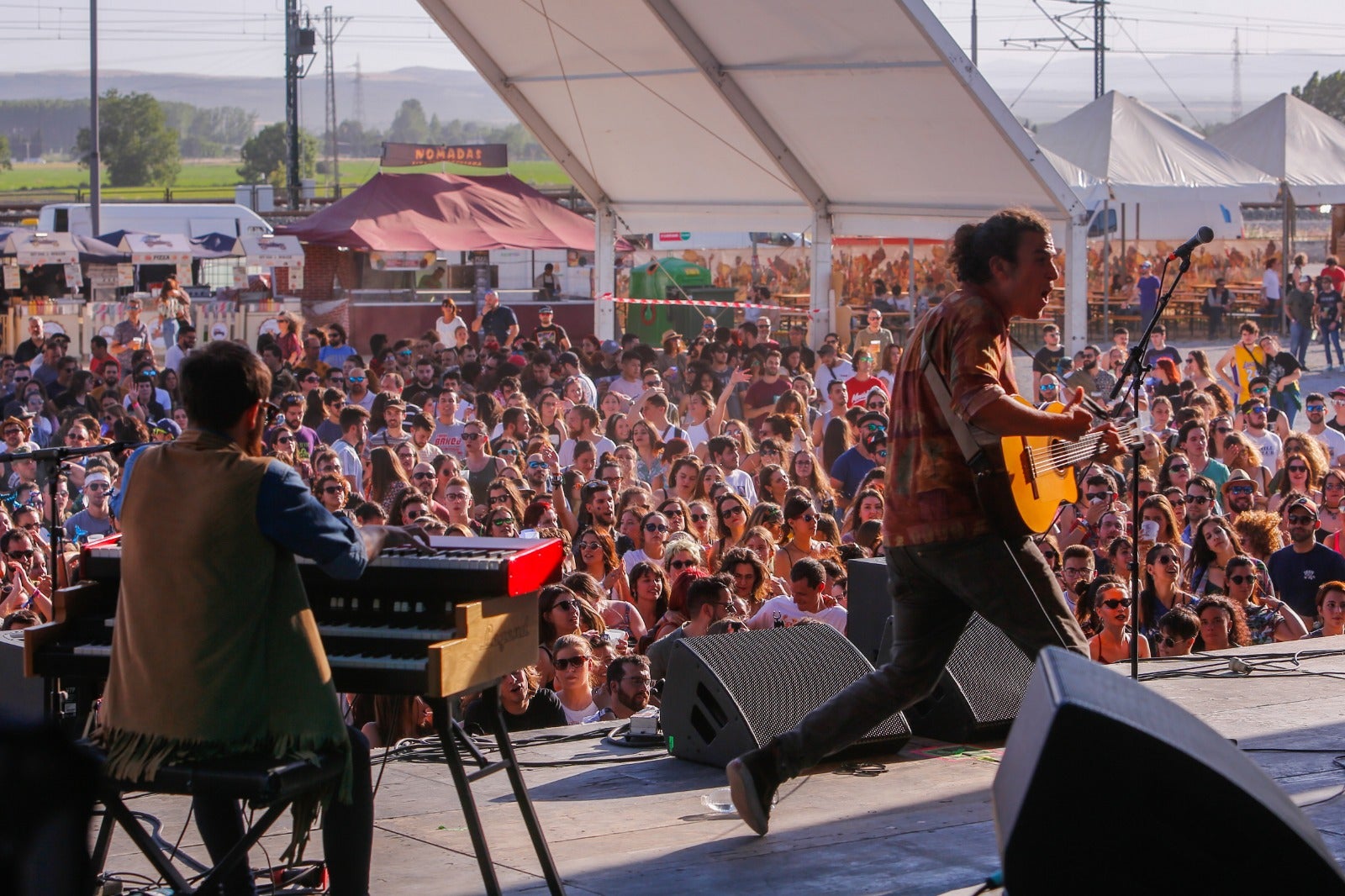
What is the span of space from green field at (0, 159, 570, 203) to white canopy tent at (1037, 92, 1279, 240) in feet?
137

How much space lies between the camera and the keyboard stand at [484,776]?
367 centimetres

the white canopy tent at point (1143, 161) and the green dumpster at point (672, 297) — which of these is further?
the green dumpster at point (672, 297)

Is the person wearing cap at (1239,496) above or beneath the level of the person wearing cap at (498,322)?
beneath

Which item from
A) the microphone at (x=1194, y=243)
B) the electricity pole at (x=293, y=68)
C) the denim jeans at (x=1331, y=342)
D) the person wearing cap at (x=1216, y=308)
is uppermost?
the electricity pole at (x=293, y=68)

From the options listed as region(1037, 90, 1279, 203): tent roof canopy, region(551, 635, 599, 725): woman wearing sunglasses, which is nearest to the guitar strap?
region(551, 635, 599, 725): woman wearing sunglasses

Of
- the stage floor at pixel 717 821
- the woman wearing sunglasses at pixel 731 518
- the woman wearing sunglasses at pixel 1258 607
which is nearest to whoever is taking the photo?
the stage floor at pixel 717 821

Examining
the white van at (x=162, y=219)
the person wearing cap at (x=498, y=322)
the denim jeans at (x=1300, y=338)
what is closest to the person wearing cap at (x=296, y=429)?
the person wearing cap at (x=498, y=322)

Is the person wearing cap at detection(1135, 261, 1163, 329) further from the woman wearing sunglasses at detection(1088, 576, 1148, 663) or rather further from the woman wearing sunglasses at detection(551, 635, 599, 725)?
the woman wearing sunglasses at detection(551, 635, 599, 725)

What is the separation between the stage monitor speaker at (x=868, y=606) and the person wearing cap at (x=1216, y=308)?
25930 mm

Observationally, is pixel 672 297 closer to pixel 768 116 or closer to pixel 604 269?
pixel 604 269

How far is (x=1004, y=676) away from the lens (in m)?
5.78

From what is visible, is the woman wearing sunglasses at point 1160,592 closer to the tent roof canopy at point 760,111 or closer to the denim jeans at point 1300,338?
the tent roof canopy at point 760,111

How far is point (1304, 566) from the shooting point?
8945mm

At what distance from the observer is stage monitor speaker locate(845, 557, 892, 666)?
594 centimetres
